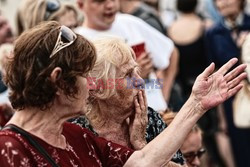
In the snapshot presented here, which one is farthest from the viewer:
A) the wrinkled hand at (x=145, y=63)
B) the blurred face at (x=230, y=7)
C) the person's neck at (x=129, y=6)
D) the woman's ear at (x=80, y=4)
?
the blurred face at (x=230, y=7)

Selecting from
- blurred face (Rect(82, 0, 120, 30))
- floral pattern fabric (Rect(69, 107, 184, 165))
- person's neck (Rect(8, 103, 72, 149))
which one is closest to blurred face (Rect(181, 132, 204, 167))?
floral pattern fabric (Rect(69, 107, 184, 165))

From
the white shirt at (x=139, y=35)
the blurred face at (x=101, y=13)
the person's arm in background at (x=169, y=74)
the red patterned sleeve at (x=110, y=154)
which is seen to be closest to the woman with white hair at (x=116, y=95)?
the red patterned sleeve at (x=110, y=154)

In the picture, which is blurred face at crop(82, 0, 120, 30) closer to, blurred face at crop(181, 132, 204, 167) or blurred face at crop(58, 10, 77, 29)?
blurred face at crop(58, 10, 77, 29)

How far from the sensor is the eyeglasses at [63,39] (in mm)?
3203

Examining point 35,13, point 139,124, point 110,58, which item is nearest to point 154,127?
point 139,124

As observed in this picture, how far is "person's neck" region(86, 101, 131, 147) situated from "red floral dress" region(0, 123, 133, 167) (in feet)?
1.20

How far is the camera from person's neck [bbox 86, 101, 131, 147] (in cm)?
395

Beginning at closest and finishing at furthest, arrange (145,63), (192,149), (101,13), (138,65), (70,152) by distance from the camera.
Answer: (70,152), (138,65), (192,149), (145,63), (101,13)

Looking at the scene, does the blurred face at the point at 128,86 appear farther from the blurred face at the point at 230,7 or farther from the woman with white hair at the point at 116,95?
the blurred face at the point at 230,7

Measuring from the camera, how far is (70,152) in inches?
131

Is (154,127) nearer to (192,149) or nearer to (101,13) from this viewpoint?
(192,149)

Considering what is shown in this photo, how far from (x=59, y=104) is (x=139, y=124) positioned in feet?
2.31

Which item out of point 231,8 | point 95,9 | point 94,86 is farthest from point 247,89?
point 231,8

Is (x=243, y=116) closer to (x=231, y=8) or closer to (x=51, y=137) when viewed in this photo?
(x=231, y=8)
